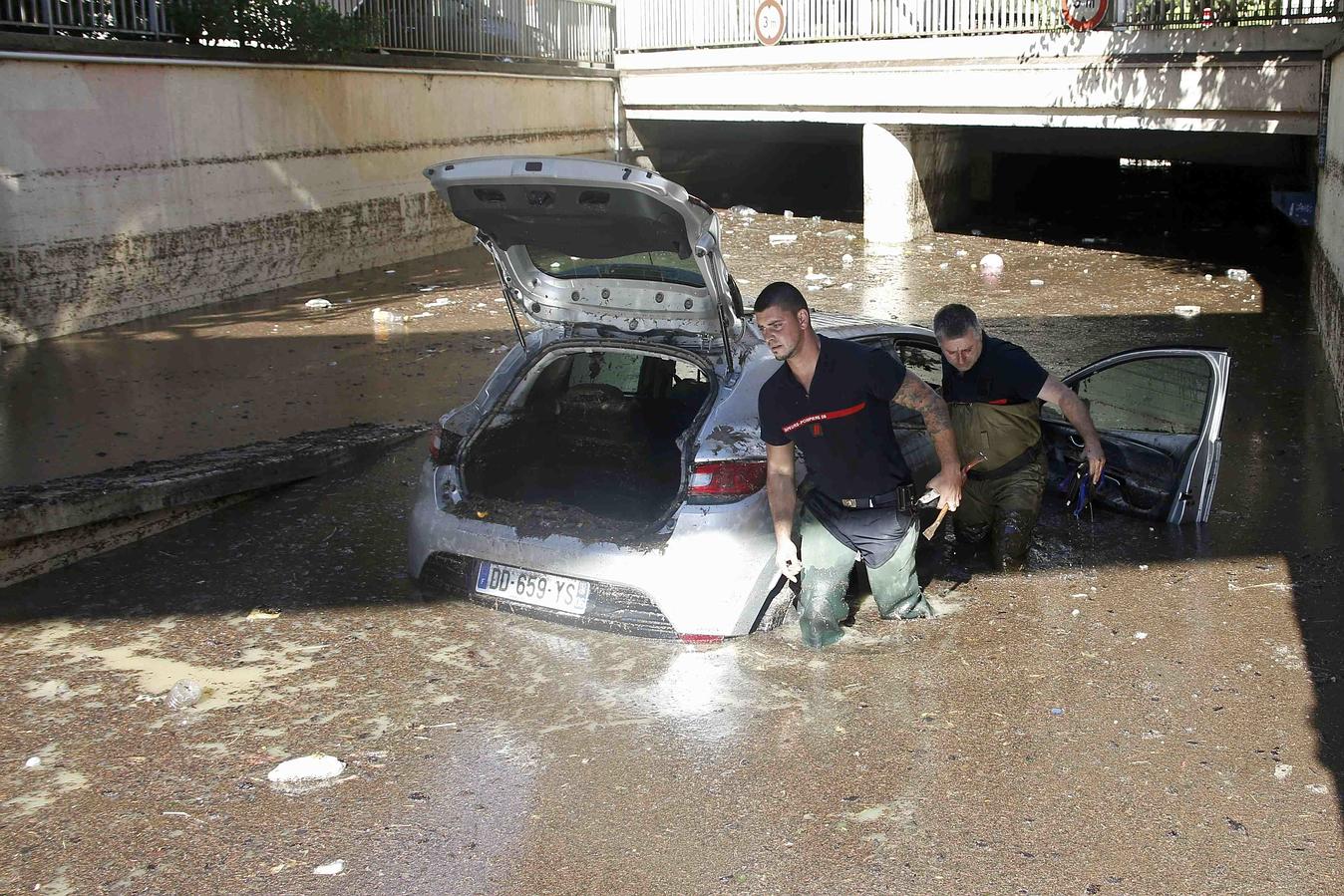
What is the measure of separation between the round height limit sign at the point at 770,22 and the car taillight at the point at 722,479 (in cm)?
1495

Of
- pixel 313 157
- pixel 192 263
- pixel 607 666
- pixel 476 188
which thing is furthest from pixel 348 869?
pixel 313 157

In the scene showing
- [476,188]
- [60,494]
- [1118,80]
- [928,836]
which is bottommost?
[928,836]

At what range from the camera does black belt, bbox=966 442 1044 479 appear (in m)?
5.62

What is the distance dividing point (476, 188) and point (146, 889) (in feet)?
9.08

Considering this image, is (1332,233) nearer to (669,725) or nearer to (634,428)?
(634,428)

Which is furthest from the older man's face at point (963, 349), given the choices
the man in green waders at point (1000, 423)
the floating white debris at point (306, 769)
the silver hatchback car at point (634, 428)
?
the floating white debris at point (306, 769)

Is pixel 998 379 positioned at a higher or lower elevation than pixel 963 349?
lower

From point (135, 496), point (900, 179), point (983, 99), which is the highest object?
point (983, 99)

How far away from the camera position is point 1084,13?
A: 1468 cm

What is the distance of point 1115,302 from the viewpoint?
41.6 ft

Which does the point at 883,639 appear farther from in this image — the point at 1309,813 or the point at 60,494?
the point at 60,494

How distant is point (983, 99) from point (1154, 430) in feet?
34.5

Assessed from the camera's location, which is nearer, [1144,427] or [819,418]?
[819,418]

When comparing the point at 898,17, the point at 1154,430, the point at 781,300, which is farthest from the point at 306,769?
the point at 898,17
